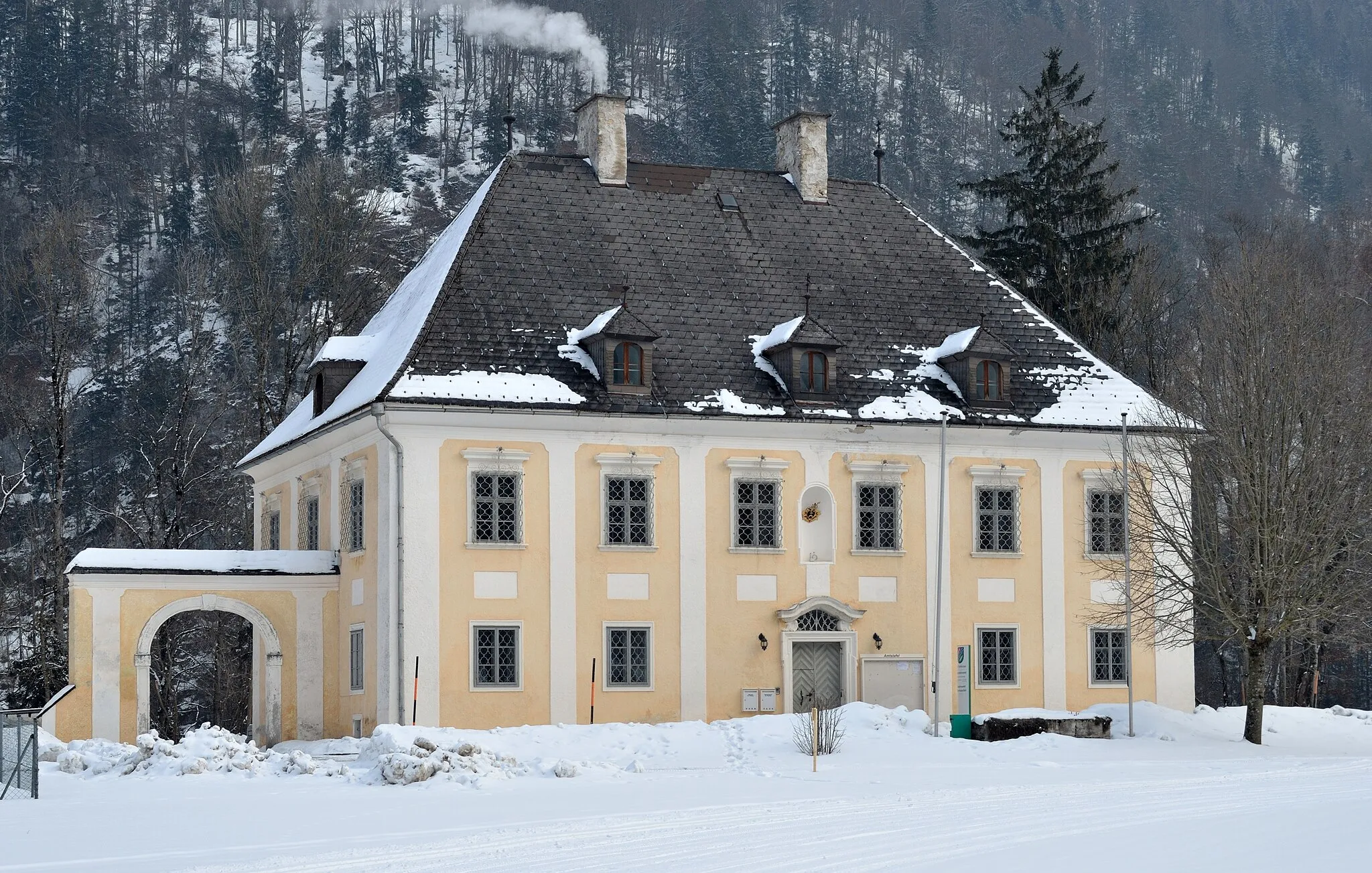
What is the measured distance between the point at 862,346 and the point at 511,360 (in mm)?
6826

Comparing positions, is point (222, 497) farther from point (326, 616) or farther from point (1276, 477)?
point (1276, 477)

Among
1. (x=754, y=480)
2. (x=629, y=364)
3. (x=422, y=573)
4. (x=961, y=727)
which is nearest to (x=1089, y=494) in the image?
(x=754, y=480)

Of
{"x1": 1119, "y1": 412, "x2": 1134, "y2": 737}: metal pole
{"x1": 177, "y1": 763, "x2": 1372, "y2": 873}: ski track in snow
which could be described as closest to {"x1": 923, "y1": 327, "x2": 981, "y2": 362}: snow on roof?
{"x1": 1119, "y1": 412, "x2": 1134, "y2": 737}: metal pole

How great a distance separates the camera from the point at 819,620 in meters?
33.9

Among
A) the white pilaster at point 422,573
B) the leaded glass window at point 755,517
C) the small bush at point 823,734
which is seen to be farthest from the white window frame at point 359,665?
the small bush at point 823,734

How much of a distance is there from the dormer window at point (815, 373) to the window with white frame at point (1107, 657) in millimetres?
6843

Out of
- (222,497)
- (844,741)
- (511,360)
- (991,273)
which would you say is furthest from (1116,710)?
(222,497)

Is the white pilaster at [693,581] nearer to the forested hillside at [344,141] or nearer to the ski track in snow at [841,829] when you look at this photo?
the ski track in snow at [841,829]

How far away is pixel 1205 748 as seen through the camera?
101 ft

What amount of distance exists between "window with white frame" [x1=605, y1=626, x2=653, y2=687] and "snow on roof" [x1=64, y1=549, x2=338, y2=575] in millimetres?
5428

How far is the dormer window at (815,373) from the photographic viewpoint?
34.0 metres

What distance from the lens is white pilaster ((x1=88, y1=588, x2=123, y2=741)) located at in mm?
32250

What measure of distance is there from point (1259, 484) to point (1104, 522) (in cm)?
408

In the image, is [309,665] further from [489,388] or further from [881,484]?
[881,484]
